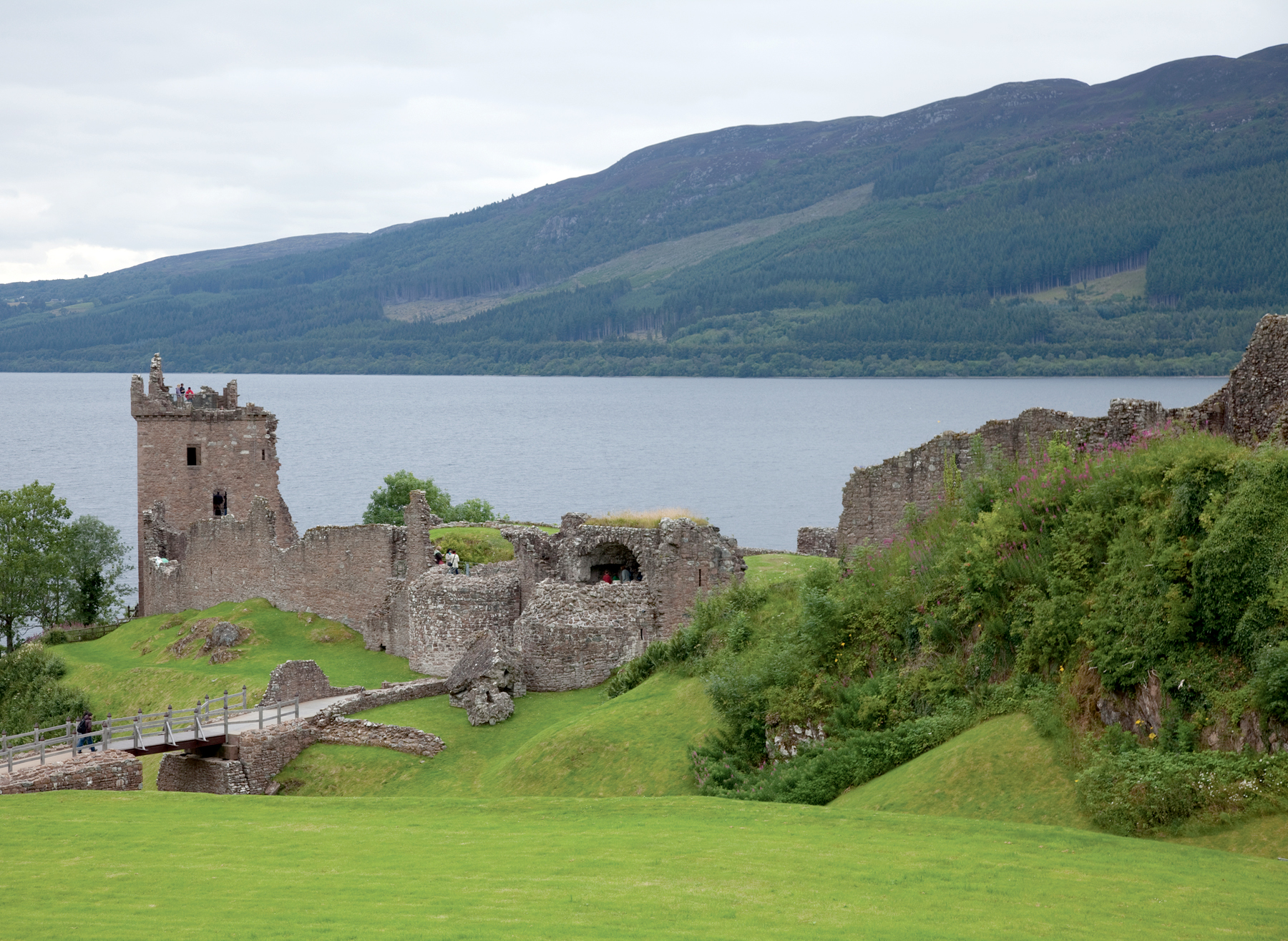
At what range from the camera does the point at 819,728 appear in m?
→ 21.7

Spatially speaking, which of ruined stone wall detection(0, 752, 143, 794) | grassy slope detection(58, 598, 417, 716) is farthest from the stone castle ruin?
ruined stone wall detection(0, 752, 143, 794)

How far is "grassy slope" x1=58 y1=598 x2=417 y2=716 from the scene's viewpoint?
141 feet

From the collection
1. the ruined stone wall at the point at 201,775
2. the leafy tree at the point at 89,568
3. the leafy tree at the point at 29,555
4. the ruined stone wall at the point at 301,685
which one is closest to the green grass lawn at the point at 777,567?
the ruined stone wall at the point at 301,685

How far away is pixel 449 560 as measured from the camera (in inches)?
1704

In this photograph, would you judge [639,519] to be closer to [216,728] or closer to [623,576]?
[623,576]

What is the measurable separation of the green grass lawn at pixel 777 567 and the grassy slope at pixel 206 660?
12.0 metres

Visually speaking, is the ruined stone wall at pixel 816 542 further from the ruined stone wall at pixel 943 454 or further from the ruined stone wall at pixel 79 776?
the ruined stone wall at pixel 79 776

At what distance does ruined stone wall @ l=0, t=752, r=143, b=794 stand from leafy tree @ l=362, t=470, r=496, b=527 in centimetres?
3630

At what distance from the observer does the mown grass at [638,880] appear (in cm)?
1275

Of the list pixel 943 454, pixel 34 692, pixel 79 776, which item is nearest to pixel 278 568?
pixel 34 692

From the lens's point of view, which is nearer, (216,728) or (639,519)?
(216,728)

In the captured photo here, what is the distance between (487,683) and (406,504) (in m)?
A: 34.4

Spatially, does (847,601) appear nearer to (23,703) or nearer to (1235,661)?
(1235,661)

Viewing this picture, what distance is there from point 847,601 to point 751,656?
144 inches
